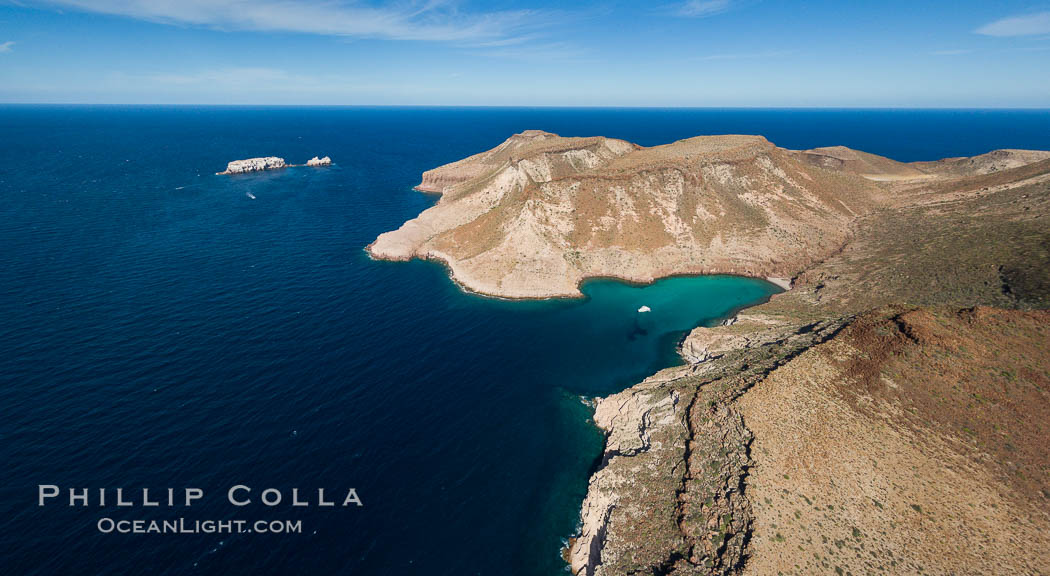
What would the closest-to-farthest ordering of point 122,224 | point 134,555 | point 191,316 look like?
1. point 134,555
2. point 191,316
3. point 122,224

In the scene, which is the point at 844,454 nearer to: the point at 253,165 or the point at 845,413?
the point at 845,413

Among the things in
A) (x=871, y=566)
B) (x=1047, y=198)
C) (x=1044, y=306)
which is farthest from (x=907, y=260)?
(x=871, y=566)

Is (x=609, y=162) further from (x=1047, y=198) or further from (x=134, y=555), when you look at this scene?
(x=134, y=555)

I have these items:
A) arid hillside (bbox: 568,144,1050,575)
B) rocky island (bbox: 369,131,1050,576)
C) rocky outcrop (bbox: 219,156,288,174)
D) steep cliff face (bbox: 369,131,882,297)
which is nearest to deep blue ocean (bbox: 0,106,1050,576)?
steep cliff face (bbox: 369,131,882,297)

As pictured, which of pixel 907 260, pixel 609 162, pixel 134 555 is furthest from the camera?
pixel 609 162

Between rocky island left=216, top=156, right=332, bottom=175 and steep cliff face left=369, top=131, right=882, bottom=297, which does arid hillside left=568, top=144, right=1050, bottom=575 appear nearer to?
steep cliff face left=369, top=131, right=882, bottom=297

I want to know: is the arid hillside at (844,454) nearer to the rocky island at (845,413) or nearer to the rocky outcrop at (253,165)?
the rocky island at (845,413)
